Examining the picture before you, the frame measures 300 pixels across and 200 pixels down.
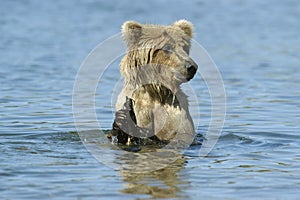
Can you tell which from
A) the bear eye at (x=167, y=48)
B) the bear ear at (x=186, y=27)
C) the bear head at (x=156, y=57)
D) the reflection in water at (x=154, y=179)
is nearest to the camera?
the reflection in water at (x=154, y=179)

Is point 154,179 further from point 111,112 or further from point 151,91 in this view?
point 111,112

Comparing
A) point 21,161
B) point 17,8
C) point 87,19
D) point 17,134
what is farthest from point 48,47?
point 21,161

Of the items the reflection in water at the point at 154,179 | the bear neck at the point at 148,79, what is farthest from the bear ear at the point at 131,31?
the reflection in water at the point at 154,179

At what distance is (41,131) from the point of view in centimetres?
995

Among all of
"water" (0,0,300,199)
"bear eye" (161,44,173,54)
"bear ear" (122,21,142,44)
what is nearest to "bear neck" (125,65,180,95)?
"bear eye" (161,44,173,54)

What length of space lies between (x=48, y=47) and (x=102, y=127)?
29.3 ft

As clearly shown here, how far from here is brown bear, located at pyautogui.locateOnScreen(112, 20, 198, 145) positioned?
8.45 metres

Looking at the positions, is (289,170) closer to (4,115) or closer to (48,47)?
(4,115)

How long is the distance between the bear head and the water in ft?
3.22

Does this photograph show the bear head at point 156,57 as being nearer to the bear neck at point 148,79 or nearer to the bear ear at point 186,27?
the bear neck at point 148,79

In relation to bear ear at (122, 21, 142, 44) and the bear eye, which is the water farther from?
bear ear at (122, 21, 142, 44)

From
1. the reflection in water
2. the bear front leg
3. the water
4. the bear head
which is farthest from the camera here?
the bear front leg

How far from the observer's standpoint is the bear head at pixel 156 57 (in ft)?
27.2

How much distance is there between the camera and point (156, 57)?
333 inches
